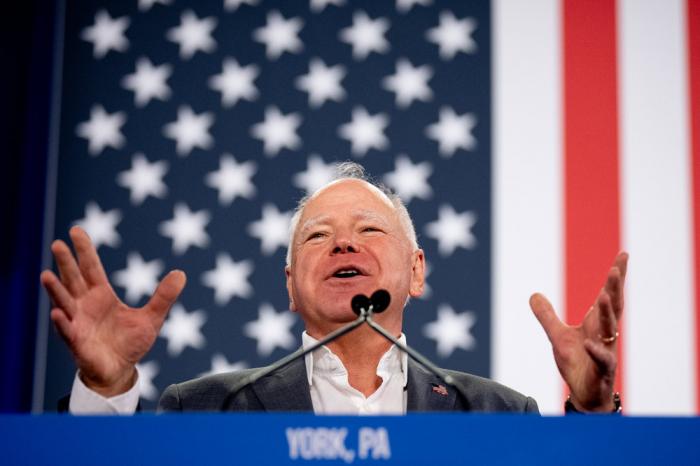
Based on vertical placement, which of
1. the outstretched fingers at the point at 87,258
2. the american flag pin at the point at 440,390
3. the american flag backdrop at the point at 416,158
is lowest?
the american flag pin at the point at 440,390

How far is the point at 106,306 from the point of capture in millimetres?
1472

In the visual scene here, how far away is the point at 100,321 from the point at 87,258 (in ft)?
0.39

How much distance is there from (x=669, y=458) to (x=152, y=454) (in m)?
0.67

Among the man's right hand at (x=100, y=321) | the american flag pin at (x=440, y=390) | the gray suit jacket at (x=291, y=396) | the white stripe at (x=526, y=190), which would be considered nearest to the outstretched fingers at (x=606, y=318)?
the gray suit jacket at (x=291, y=396)

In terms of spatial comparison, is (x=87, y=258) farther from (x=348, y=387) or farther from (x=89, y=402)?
(x=348, y=387)

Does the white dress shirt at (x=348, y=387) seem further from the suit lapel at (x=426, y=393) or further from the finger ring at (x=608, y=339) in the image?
the finger ring at (x=608, y=339)

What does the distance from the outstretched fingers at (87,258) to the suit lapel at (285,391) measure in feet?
1.79

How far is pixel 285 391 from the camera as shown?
1896 millimetres

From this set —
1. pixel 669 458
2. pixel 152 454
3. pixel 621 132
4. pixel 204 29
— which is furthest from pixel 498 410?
pixel 204 29

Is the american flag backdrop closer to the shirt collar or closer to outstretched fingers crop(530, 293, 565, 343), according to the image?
the shirt collar

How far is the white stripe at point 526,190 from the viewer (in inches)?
117

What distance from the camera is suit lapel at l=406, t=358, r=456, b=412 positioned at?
1930 mm

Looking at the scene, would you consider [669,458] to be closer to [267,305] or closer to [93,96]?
[267,305]

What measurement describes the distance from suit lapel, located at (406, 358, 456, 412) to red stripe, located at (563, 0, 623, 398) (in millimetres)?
1117
